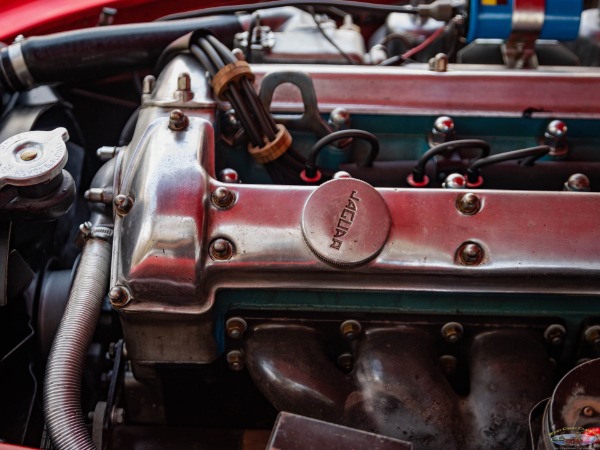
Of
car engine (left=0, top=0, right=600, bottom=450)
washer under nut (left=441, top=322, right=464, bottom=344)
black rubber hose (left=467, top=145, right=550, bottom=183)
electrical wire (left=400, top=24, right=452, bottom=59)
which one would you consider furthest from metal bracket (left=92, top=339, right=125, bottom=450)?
electrical wire (left=400, top=24, right=452, bottom=59)

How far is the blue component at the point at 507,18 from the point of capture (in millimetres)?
1180

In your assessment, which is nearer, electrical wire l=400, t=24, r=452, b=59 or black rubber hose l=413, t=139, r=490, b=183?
black rubber hose l=413, t=139, r=490, b=183

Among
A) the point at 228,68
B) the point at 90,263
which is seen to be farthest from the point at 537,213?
the point at 90,263

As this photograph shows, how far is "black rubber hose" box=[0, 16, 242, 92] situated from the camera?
4.00 ft

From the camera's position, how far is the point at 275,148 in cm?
97

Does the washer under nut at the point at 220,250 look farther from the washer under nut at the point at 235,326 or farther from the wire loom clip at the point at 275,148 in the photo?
the wire loom clip at the point at 275,148

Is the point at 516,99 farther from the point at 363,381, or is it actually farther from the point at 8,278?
the point at 8,278

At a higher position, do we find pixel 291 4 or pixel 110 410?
pixel 291 4

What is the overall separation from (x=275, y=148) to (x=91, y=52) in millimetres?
494

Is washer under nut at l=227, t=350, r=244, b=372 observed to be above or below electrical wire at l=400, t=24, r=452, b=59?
below

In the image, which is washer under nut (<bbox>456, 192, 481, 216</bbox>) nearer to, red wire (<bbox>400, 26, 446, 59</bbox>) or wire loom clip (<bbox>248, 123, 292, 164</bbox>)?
wire loom clip (<bbox>248, 123, 292, 164</bbox>)

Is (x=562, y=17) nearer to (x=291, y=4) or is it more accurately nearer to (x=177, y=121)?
(x=291, y=4)

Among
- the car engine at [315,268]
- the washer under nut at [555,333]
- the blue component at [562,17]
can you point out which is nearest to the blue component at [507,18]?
the blue component at [562,17]

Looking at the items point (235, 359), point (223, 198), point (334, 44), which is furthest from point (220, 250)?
point (334, 44)
